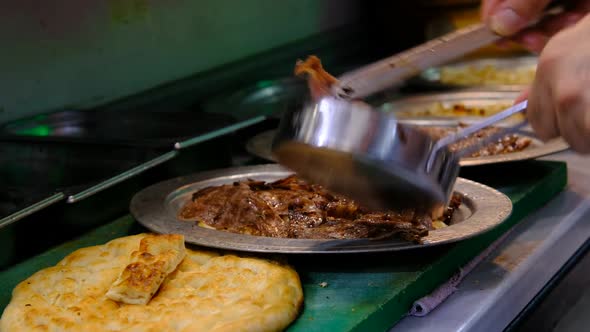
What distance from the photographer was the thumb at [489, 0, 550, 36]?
2508 millimetres

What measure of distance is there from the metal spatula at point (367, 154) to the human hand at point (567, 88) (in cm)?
24

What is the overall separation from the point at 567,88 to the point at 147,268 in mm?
1159

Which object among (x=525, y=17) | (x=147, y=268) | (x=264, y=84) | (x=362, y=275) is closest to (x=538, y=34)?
(x=525, y=17)

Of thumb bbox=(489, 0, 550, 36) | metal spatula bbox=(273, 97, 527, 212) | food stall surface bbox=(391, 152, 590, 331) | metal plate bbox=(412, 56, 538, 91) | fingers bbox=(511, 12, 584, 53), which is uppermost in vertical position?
thumb bbox=(489, 0, 550, 36)

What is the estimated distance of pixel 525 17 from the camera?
8.40ft

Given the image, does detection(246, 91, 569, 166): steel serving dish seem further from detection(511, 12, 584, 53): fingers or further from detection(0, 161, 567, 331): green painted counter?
detection(0, 161, 567, 331): green painted counter

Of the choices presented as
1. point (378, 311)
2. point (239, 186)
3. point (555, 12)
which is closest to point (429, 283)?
point (378, 311)

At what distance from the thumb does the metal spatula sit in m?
0.67

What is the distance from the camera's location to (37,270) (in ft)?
7.34

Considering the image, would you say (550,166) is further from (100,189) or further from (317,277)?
(100,189)

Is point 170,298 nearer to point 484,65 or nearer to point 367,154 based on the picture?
point 367,154

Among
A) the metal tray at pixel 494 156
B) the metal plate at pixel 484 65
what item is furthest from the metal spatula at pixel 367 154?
the metal plate at pixel 484 65

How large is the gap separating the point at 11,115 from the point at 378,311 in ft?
7.03

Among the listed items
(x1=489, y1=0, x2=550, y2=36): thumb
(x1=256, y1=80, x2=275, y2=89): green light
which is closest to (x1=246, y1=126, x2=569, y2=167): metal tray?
(x1=489, y1=0, x2=550, y2=36): thumb
